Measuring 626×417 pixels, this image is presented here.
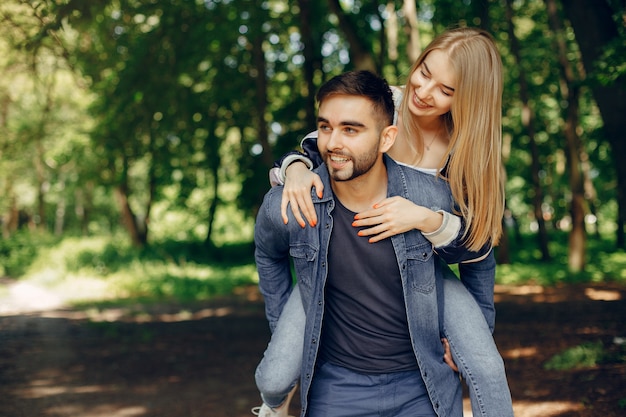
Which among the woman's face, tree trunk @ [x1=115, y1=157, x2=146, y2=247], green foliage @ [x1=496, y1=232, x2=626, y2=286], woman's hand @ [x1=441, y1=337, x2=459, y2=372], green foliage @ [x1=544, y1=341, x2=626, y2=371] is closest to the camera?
woman's hand @ [x1=441, y1=337, x2=459, y2=372]

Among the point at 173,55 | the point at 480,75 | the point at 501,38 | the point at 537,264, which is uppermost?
the point at 501,38

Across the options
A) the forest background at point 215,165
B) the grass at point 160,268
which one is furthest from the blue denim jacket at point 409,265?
the grass at point 160,268

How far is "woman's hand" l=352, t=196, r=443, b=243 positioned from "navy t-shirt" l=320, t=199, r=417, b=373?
0.08 metres

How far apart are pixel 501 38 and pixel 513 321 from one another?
482 inches

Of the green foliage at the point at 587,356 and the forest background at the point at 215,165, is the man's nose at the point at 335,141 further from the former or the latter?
the green foliage at the point at 587,356

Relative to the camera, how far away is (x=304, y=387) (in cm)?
288

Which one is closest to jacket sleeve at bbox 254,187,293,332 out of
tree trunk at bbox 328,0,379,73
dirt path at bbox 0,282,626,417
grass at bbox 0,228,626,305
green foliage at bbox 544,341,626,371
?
dirt path at bbox 0,282,626,417

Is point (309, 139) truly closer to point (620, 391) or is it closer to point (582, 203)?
point (620, 391)

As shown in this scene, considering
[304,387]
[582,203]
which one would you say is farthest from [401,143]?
[582,203]

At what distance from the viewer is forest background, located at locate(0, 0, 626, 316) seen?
8.34m

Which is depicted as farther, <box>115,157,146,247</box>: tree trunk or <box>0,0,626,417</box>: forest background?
<box>115,157,146,247</box>: tree trunk

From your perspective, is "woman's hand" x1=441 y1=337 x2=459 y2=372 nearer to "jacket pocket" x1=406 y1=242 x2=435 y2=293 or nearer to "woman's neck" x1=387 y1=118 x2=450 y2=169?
"jacket pocket" x1=406 y1=242 x2=435 y2=293

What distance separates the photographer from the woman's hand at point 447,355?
9.70ft

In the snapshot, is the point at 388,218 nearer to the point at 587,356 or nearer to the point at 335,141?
the point at 335,141
